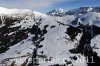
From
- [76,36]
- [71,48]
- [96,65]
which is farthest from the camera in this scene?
[76,36]

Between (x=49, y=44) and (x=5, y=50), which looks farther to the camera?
(x=5, y=50)

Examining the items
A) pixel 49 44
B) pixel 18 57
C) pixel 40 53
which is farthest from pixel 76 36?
pixel 18 57

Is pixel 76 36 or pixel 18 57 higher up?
pixel 76 36

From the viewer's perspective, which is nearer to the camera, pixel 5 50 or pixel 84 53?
pixel 84 53

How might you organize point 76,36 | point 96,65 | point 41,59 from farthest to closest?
point 76,36 < point 41,59 < point 96,65

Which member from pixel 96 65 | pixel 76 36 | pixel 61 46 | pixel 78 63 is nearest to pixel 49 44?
pixel 61 46

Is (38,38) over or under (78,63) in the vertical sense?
over

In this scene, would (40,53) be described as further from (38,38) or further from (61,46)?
(38,38)

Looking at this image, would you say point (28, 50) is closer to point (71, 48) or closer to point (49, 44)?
point (49, 44)

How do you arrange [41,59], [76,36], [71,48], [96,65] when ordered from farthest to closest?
[76,36] → [71,48] → [41,59] → [96,65]
